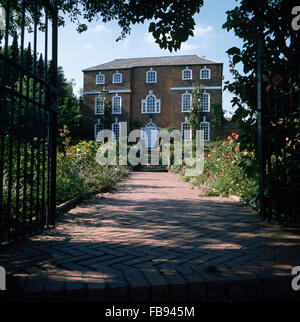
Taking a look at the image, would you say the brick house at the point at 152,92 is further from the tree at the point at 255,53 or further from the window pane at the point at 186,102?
the tree at the point at 255,53

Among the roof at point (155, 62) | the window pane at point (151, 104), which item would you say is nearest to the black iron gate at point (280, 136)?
the window pane at point (151, 104)

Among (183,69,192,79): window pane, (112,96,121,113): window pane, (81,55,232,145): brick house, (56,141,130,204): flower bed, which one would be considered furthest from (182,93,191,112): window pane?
(56,141,130,204): flower bed

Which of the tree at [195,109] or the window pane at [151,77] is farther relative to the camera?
the window pane at [151,77]

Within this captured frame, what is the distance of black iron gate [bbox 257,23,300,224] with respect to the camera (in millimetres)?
2982

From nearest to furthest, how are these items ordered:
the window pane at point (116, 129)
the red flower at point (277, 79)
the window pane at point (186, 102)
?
the red flower at point (277, 79)
the window pane at point (186, 102)
the window pane at point (116, 129)

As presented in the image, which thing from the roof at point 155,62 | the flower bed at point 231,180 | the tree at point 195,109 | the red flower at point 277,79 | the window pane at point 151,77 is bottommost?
the flower bed at point 231,180

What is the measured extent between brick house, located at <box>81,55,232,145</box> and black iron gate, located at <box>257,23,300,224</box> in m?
22.8

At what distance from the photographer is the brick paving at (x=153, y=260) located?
169 cm

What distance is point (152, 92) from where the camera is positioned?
28.0 meters

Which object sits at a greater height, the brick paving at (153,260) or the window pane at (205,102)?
the window pane at (205,102)

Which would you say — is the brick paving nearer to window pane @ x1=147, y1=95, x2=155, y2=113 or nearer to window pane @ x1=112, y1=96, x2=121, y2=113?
window pane @ x1=147, y1=95, x2=155, y2=113

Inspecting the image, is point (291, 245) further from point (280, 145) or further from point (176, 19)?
point (176, 19)

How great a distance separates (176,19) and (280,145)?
2211 mm

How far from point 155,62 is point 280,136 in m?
27.3
